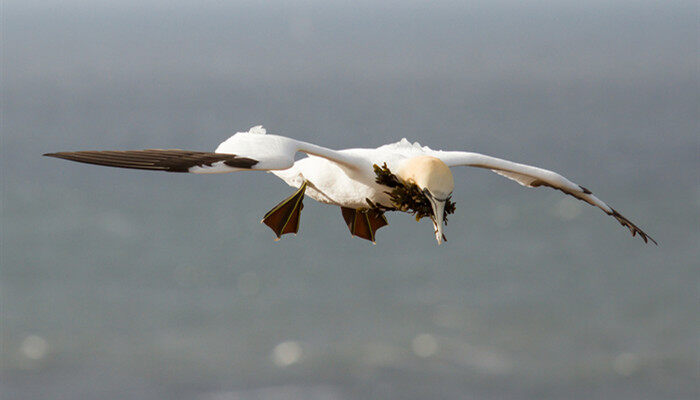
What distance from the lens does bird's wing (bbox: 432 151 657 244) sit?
14000 mm

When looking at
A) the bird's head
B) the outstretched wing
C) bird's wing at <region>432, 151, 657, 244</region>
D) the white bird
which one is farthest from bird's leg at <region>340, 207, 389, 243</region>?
the outstretched wing

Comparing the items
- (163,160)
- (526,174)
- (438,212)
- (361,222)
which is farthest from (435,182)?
(163,160)

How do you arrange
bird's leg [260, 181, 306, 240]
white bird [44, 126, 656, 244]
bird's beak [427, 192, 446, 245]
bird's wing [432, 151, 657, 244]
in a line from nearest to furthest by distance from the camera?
white bird [44, 126, 656, 244]
bird's beak [427, 192, 446, 245]
bird's wing [432, 151, 657, 244]
bird's leg [260, 181, 306, 240]

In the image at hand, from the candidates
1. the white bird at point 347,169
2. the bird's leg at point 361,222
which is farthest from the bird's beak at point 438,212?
the bird's leg at point 361,222

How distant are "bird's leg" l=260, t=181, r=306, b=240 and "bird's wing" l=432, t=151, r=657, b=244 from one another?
249cm

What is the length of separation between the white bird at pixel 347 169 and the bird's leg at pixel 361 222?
2 centimetres

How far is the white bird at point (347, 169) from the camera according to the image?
11352 mm

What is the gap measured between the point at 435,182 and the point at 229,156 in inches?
117

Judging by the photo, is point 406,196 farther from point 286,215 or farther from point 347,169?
point 286,215

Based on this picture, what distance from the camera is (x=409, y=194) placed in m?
13.0

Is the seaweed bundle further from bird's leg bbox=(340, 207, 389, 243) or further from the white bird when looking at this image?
bird's leg bbox=(340, 207, 389, 243)

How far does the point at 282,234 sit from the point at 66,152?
5.38 metres

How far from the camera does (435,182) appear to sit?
41.4 feet

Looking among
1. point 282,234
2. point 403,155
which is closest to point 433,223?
point 403,155
